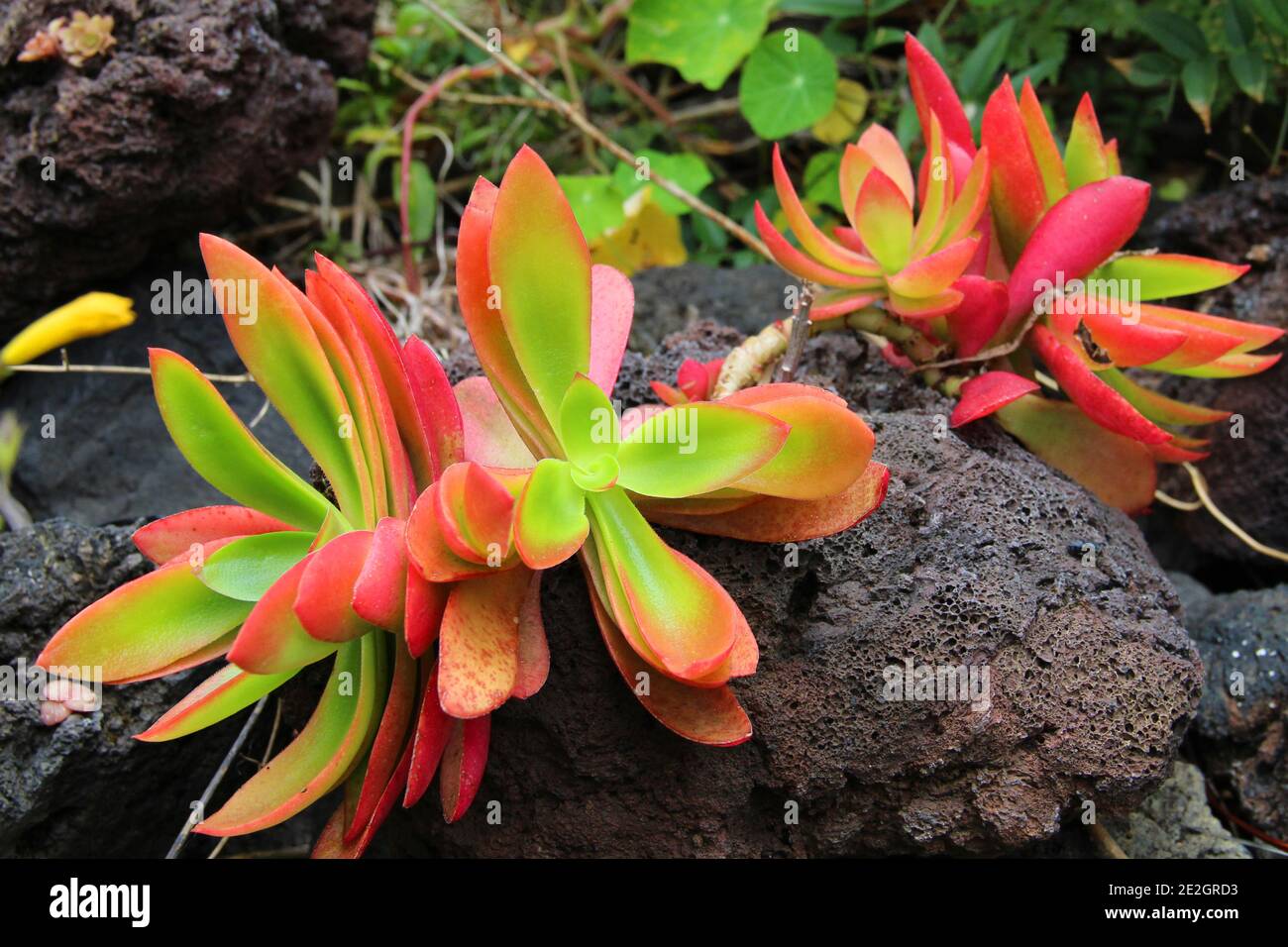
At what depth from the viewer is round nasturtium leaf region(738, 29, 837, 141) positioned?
9.73ft

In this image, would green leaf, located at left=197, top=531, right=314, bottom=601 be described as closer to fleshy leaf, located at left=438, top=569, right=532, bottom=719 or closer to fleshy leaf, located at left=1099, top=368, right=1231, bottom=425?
fleshy leaf, located at left=438, top=569, right=532, bottom=719

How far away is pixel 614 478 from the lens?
4.63ft

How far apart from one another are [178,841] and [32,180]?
137 centimetres

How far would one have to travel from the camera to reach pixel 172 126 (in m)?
2.24

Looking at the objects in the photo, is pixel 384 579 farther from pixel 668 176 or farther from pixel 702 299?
pixel 668 176

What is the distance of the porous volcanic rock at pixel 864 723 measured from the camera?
1535 millimetres

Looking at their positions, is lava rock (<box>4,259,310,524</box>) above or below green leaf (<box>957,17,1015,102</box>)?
below

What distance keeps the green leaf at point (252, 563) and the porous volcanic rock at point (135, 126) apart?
1154 mm

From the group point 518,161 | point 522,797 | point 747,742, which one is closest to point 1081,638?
point 747,742

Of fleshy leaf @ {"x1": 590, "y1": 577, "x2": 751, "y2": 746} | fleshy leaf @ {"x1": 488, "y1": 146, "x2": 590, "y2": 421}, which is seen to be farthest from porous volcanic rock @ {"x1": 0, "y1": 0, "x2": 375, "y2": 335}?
fleshy leaf @ {"x1": 590, "y1": 577, "x2": 751, "y2": 746}

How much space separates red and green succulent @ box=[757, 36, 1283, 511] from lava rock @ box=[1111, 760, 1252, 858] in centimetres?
49

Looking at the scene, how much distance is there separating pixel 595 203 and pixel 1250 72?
156 cm

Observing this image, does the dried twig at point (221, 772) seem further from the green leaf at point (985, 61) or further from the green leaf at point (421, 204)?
the green leaf at point (985, 61)

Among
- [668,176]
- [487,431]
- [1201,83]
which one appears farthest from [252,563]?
[1201,83]
